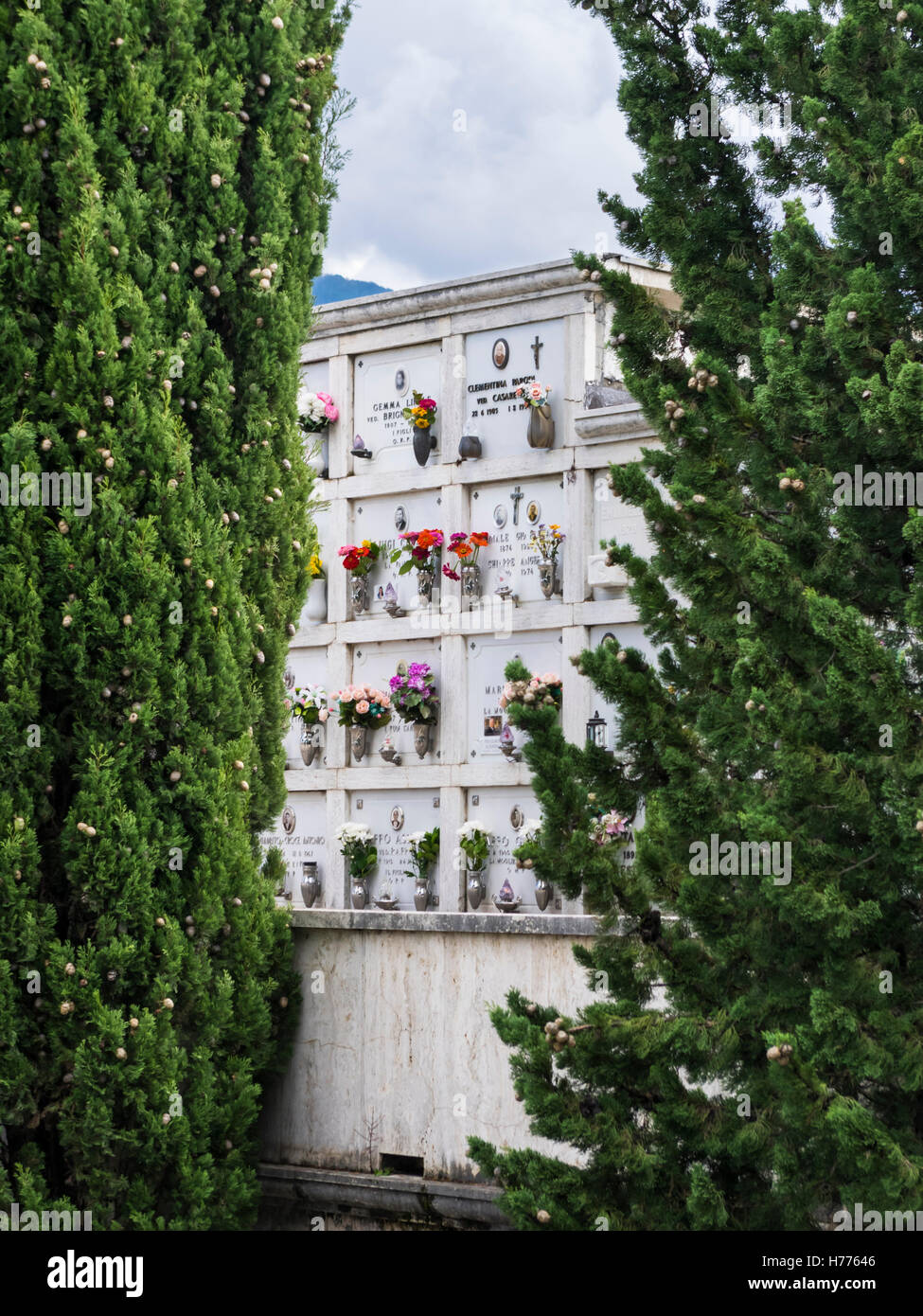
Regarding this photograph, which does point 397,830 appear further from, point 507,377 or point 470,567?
point 507,377

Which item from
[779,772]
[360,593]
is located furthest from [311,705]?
[779,772]

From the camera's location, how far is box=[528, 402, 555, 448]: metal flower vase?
29.0 ft

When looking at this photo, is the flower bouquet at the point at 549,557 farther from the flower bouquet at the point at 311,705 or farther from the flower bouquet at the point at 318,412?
the flower bouquet at the point at 318,412


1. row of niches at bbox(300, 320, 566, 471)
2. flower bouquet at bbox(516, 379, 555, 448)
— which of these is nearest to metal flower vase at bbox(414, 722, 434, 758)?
row of niches at bbox(300, 320, 566, 471)

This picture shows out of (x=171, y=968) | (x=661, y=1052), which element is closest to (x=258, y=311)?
(x=171, y=968)

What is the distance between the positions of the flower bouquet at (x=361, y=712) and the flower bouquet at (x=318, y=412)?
1.75m

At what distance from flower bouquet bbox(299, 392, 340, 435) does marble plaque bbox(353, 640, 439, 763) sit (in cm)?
149

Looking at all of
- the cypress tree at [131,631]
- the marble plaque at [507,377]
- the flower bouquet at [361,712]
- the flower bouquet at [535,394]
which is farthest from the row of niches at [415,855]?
the cypress tree at [131,631]

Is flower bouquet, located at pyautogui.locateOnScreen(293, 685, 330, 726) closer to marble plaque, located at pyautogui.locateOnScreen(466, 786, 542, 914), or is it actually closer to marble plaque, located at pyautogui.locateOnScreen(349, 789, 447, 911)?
marble plaque, located at pyautogui.locateOnScreen(349, 789, 447, 911)

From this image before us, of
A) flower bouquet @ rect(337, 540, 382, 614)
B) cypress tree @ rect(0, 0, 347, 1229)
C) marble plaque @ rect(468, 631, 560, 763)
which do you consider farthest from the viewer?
flower bouquet @ rect(337, 540, 382, 614)

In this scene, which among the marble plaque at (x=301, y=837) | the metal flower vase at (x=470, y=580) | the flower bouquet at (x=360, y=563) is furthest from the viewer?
A: the marble plaque at (x=301, y=837)

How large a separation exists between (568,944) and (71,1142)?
1.82 meters

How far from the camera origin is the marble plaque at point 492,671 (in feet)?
29.1

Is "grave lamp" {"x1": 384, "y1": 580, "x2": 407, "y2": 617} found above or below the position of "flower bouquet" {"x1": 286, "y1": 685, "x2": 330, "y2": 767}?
above
